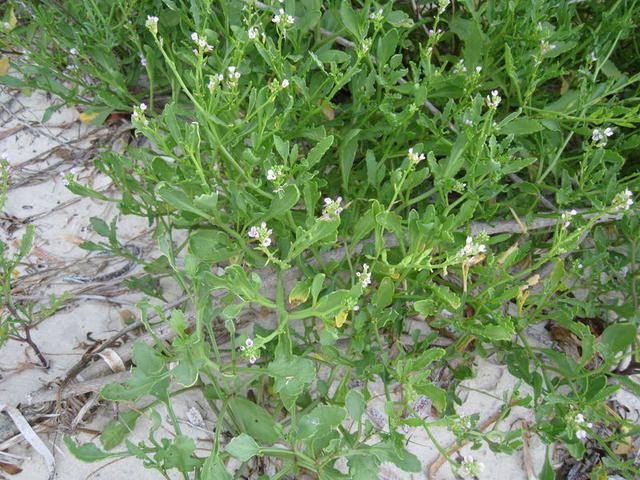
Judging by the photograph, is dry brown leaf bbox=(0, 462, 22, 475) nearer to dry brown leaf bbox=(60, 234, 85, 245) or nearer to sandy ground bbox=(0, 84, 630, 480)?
sandy ground bbox=(0, 84, 630, 480)

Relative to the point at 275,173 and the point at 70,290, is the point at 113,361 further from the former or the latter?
the point at 275,173

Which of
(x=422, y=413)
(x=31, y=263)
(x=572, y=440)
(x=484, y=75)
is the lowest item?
(x=422, y=413)

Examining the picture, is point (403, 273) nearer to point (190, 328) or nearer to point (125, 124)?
point (190, 328)

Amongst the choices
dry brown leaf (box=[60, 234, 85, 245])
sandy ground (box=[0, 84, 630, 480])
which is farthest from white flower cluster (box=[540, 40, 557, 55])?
dry brown leaf (box=[60, 234, 85, 245])

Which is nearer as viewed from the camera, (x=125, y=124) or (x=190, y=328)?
(x=190, y=328)

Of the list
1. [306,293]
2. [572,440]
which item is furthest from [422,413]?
[306,293]

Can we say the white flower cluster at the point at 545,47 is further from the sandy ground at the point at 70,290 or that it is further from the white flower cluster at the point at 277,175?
the sandy ground at the point at 70,290

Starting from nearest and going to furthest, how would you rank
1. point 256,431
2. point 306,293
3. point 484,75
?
1. point 306,293
2. point 256,431
3. point 484,75

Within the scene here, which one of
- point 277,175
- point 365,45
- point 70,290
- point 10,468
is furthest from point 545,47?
point 10,468
